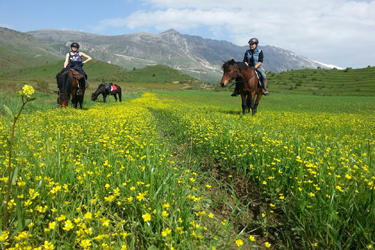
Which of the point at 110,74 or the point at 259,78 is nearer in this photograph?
the point at 259,78

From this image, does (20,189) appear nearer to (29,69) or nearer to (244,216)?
(244,216)

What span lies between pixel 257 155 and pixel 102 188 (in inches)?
113

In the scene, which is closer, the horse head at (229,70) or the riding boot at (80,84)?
the horse head at (229,70)

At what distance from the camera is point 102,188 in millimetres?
3051

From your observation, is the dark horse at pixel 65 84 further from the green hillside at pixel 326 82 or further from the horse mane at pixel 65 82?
the green hillside at pixel 326 82

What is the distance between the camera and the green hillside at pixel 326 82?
81250 millimetres

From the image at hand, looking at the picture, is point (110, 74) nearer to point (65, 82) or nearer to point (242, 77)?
point (65, 82)

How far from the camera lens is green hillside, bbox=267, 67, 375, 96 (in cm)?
8125

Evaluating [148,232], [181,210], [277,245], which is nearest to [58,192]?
[148,232]

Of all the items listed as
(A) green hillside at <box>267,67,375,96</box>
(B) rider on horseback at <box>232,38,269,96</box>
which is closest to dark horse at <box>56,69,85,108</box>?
(B) rider on horseback at <box>232,38,269,96</box>

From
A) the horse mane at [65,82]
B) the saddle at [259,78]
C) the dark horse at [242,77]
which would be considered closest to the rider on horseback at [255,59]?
the saddle at [259,78]

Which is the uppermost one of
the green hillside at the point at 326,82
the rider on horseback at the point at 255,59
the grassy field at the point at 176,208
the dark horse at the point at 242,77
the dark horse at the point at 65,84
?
the green hillside at the point at 326,82

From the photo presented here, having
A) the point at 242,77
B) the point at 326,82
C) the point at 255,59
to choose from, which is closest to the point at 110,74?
the point at 326,82

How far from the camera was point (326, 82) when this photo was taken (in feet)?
314
